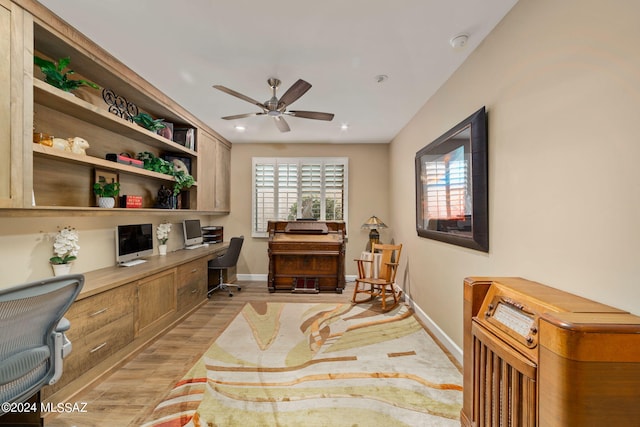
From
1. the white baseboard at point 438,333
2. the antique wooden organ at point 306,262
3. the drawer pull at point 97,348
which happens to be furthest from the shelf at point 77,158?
the white baseboard at point 438,333

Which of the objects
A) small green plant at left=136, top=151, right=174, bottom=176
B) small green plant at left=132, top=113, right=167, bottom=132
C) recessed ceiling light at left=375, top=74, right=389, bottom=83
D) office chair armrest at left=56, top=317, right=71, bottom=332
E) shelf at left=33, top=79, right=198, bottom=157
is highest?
recessed ceiling light at left=375, top=74, right=389, bottom=83

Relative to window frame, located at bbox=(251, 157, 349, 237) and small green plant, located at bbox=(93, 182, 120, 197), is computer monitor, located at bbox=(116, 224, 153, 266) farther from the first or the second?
window frame, located at bbox=(251, 157, 349, 237)

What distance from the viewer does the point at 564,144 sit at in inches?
52.4

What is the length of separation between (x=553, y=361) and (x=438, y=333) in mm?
2043

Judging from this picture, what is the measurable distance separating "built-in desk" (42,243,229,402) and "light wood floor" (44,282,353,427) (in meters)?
0.10

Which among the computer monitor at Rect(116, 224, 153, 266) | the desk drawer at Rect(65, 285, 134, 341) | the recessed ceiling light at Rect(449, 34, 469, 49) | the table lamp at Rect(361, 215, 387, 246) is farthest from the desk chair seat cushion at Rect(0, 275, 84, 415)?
the table lamp at Rect(361, 215, 387, 246)

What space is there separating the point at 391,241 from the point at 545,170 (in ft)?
11.6

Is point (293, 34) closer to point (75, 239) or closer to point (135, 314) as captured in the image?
point (75, 239)

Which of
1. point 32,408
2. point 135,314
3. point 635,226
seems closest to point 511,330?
point 635,226

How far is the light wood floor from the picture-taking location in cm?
175

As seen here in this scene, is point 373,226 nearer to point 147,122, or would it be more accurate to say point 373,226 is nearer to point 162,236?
point 162,236

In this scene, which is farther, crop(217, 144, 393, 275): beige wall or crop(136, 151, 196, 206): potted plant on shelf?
crop(217, 144, 393, 275): beige wall

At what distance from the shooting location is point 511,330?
3.91ft

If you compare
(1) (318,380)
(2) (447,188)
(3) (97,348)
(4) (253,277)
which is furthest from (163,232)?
(2) (447,188)
